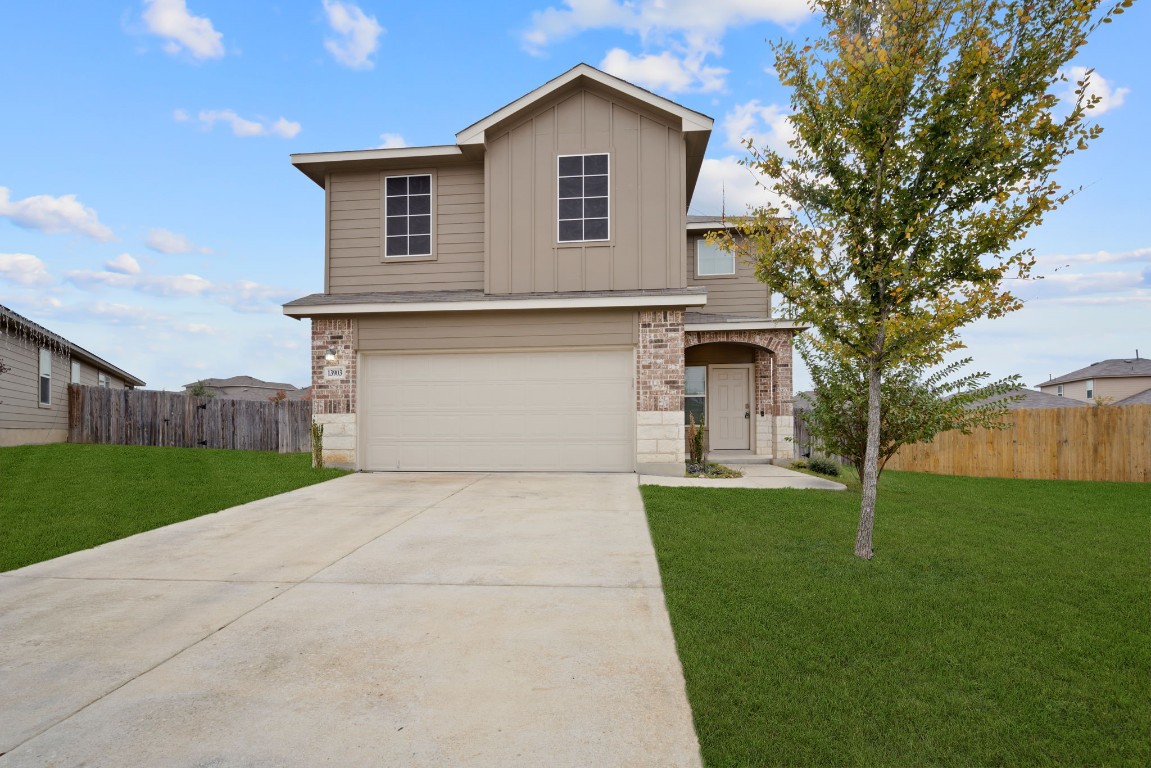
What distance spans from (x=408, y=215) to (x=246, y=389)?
43.0 meters

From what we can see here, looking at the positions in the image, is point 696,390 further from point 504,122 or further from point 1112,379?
point 1112,379

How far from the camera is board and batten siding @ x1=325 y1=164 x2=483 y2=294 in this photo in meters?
12.4

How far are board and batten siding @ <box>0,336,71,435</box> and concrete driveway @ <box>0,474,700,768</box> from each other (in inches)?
587

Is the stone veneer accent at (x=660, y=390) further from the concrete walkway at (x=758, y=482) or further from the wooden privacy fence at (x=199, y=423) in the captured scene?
the wooden privacy fence at (x=199, y=423)

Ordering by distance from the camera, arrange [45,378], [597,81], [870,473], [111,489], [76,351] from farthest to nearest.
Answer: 1. [76,351]
2. [45,378]
3. [597,81]
4. [111,489]
5. [870,473]

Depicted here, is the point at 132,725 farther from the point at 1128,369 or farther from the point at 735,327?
the point at 1128,369

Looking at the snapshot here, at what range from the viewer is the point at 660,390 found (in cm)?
1145

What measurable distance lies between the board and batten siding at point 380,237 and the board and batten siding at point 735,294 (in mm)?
5936

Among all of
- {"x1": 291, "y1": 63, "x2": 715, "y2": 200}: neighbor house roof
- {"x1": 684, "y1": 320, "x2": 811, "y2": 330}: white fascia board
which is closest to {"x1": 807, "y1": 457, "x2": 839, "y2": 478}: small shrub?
{"x1": 684, "y1": 320, "x2": 811, "y2": 330}: white fascia board

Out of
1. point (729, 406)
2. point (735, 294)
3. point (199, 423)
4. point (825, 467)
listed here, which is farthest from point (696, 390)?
point (199, 423)

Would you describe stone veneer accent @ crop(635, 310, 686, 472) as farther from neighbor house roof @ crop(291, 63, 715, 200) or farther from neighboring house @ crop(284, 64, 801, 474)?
neighbor house roof @ crop(291, 63, 715, 200)

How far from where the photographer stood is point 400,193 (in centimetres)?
1272

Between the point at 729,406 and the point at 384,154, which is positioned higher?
the point at 384,154

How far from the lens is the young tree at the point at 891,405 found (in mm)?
6793
